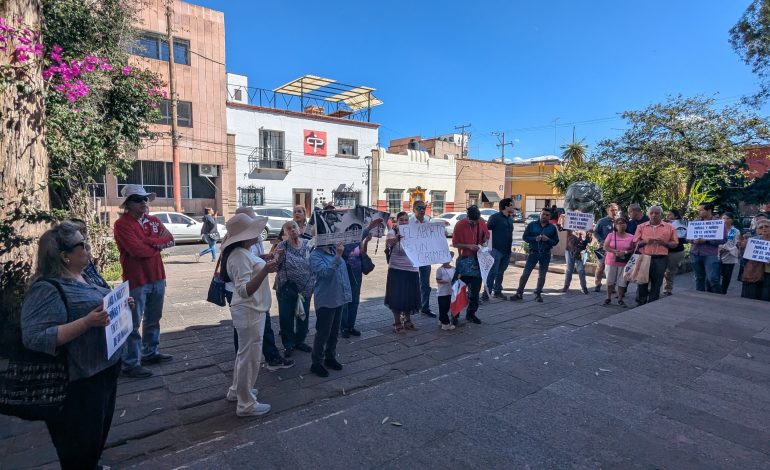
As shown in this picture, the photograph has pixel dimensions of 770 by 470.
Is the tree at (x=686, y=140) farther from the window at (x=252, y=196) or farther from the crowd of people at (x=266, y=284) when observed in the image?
the window at (x=252, y=196)

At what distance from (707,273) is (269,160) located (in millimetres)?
21925

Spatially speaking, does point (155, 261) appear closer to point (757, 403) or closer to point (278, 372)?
point (278, 372)

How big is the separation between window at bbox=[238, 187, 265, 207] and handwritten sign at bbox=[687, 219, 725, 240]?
21242 millimetres

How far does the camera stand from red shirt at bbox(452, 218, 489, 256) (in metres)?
5.89

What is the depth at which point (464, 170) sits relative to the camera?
3503 cm

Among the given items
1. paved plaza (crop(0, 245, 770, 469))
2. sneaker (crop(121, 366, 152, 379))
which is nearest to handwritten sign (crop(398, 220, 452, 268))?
paved plaza (crop(0, 245, 770, 469))

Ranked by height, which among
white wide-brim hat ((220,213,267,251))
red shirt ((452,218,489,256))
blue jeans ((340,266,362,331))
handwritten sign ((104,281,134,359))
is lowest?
blue jeans ((340,266,362,331))

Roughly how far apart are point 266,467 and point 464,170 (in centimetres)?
3399

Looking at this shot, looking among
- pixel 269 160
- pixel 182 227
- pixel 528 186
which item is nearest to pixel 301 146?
pixel 269 160

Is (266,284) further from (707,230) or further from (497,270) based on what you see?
(707,230)

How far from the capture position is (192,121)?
869 inches

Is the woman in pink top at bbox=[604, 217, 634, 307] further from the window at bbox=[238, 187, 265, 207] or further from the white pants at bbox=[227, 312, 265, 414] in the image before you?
the window at bbox=[238, 187, 265, 207]

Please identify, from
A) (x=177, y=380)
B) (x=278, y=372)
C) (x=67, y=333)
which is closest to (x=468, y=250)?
(x=278, y=372)

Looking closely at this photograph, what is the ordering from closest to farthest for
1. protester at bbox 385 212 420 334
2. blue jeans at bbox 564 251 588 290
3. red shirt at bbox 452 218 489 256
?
protester at bbox 385 212 420 334 < red shirt at bbox 452 218 489 256 < blue jeans at bbox 564 251 588 290
